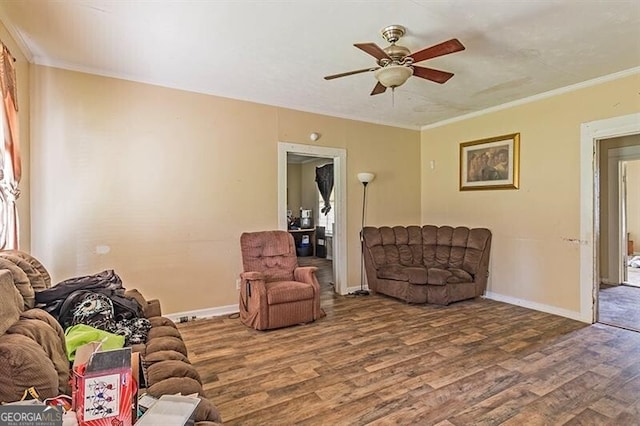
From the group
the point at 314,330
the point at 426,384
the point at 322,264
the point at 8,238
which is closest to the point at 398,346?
the point at 426,384

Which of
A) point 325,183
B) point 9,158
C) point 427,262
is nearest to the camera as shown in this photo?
point 9,158

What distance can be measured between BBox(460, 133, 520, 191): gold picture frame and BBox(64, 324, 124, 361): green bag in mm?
4673

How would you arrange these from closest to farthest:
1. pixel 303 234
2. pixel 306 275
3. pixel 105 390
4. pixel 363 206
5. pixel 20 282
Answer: pixel 105 390
pixel 20 282
pixel 306 275
pixel 363 206
pixel 303 234

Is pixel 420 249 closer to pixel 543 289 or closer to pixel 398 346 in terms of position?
pixel 543 289

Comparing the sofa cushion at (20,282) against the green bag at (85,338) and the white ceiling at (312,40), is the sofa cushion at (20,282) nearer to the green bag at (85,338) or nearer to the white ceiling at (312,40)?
the green bag at (85,338)

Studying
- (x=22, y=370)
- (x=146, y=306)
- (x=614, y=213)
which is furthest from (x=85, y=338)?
(x=614, y=213)

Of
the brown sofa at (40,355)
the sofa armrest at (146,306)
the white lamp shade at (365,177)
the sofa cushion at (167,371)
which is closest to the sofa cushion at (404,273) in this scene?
the white lamp shade at (365,177)

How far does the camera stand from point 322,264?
7.53 meters

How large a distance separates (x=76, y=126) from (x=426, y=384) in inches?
152

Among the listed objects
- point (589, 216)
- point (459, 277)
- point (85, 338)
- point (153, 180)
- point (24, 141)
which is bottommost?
point (459, 277)

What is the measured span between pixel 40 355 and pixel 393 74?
2.64m

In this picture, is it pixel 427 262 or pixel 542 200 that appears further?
pixel 427 262

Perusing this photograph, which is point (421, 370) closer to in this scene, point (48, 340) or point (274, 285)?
point (274, 285)

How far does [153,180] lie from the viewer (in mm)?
3695
